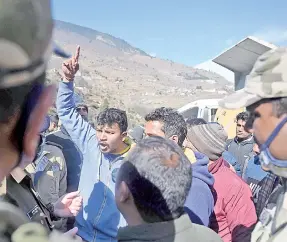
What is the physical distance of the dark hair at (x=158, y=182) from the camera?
6.01 feet

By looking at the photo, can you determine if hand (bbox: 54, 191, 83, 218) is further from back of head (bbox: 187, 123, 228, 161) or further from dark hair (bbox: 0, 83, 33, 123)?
dark hair (bbox: 0, 83, 33, 123)

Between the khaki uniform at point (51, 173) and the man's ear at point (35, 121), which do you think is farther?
the khaki uniform at point (51, 173)

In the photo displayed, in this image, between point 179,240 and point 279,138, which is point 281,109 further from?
point 179,240

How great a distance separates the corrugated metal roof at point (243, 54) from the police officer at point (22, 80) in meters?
8.48

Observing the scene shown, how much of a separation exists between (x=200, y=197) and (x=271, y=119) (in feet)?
2.95

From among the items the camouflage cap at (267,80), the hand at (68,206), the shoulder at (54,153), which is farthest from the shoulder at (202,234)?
the shoulder at (54,153)

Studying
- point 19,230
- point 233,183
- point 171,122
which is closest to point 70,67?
point 171,122

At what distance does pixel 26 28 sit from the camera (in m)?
0.67

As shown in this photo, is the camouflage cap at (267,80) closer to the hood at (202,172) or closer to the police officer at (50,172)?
the hood at (202,172)

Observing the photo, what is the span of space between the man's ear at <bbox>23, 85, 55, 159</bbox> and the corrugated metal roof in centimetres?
846

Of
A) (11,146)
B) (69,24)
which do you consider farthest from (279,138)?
(69,24)

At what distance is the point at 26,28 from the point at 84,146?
9.00 ft

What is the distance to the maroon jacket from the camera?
3.01m

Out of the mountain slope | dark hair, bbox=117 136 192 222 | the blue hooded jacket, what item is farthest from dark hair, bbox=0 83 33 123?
the mountain slope
